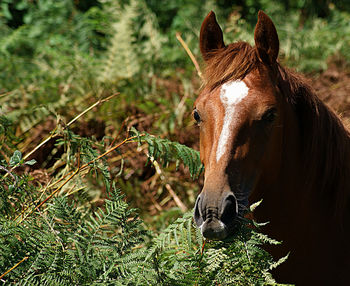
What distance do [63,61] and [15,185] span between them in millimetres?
2904

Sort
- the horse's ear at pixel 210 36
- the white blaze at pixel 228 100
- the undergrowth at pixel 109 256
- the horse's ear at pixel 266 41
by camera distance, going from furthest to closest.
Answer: the horse's ear at pixel 210 36, the horse's ear at pixel 266 41, the white blaze at pixel 228 100, the undergrowth at pixel 109 256

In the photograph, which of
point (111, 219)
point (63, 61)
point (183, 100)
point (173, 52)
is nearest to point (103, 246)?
point (111, 219)

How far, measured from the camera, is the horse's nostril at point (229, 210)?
186 cm

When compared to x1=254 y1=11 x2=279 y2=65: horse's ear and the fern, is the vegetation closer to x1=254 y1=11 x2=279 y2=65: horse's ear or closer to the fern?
the fern

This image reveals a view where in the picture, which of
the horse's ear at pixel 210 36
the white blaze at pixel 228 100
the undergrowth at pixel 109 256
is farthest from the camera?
the horse's ear at pixel 210 36

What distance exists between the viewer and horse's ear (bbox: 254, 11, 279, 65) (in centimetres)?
229

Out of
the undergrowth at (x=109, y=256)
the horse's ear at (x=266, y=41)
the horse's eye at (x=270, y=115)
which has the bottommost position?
the undergrowth at (x=109, y=256)

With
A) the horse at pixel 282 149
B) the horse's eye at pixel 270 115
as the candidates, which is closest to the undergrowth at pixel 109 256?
the horse at pixel 282 149

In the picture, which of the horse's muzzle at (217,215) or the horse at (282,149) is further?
the horse at (282,149)

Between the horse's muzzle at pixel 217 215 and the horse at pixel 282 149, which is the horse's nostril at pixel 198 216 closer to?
the horse's muzzle at pixel 217 215

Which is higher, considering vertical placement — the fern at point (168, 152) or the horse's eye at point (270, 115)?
the horse's eye at point (270, 115)

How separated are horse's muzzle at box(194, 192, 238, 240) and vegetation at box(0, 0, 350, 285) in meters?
0.05

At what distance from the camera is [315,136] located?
91.4 inches

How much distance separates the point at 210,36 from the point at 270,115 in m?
0.66
